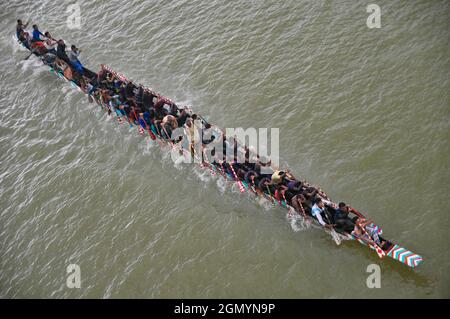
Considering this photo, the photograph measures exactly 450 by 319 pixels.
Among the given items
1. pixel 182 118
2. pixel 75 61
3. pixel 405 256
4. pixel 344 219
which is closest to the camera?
pixel 405 256

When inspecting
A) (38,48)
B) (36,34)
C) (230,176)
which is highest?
(36,34)

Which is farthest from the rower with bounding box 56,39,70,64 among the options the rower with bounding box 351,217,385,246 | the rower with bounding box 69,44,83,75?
the rower with bounding box 351,217,385,246

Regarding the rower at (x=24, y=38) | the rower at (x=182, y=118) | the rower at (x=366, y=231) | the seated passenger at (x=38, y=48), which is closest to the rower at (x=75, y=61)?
the seated passenger at (x=38, y=48)

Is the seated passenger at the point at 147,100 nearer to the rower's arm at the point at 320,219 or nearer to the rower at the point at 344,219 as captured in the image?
the rower's arm at the point at 320,219

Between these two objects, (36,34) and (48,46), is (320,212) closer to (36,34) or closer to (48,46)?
(48,46)

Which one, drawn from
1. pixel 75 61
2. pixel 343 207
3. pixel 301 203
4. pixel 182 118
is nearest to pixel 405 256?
pixel 343 207

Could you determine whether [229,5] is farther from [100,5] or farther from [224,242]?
[224,242]

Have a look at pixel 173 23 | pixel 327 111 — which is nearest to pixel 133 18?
pixel 173 23
